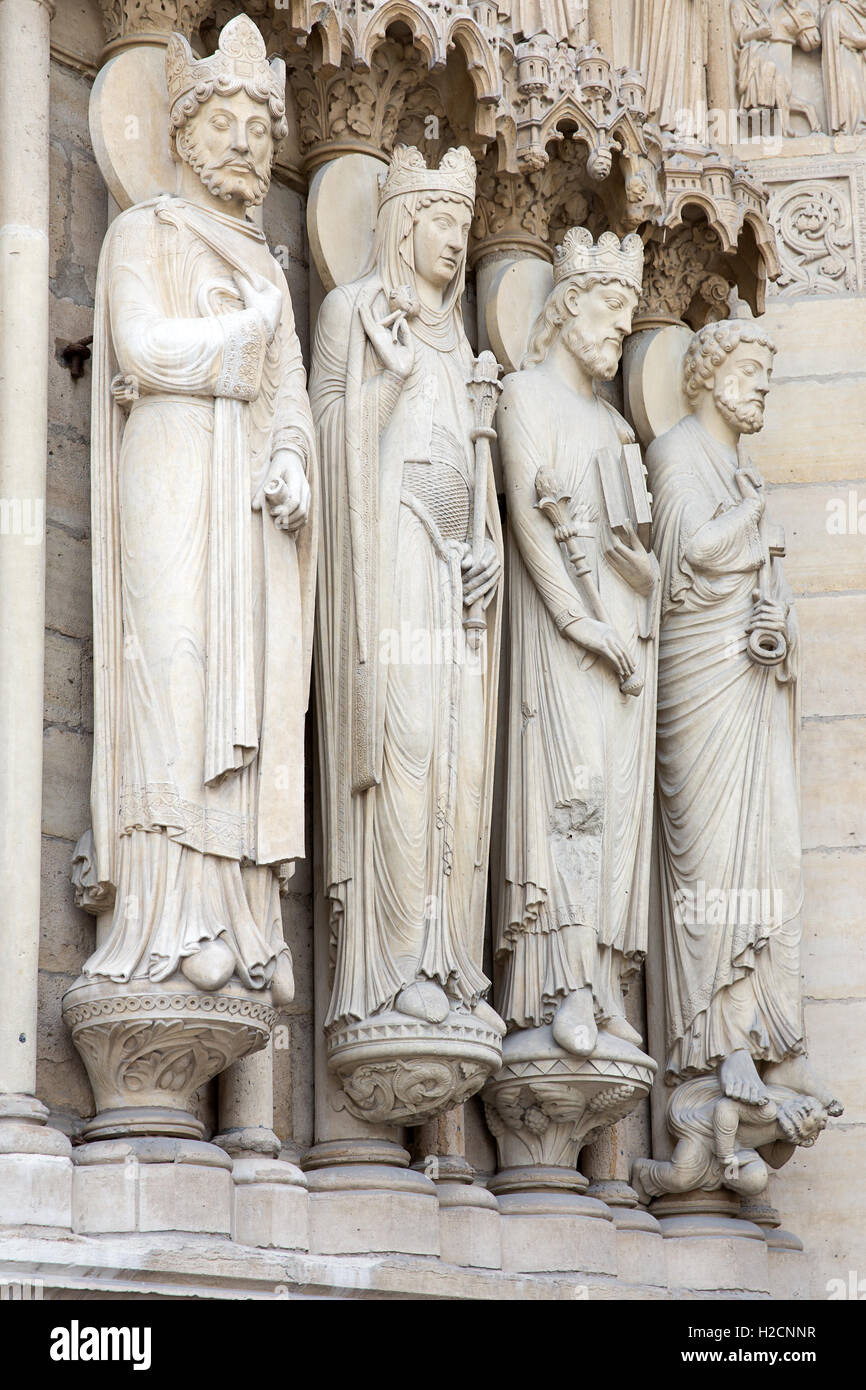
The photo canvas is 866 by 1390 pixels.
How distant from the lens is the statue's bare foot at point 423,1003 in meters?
7.09

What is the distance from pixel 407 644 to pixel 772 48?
4.05m

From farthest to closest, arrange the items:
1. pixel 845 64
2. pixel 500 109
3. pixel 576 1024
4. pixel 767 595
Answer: pixel 845 64, pixel 767 595, pixel 500 109, pixel 576 1024

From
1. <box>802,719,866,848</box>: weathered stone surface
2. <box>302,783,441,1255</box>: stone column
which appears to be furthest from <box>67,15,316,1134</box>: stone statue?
<box>802,719,866,848</box>: weathered stone surface

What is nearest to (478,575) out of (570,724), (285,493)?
(570,724)

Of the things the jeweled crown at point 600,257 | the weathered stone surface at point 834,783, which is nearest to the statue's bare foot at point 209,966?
the jeweled crown at point 600,257

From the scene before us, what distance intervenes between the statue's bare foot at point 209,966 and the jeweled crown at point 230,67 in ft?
8.22

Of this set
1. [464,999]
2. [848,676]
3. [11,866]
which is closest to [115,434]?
[11,866]

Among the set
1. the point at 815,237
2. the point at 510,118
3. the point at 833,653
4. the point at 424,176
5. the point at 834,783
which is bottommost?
the point at 834,783

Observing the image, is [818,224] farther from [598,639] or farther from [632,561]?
[598,639]

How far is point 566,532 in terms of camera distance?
318 inches

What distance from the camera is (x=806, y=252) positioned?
33.1 feet

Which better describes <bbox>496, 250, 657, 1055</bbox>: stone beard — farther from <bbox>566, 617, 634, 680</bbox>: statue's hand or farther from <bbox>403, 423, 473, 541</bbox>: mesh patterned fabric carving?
<bbox>403, 423, 473, 541</bbox>: mesh patterned fabric carving

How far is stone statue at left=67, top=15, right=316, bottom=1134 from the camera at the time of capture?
21.5 feet
